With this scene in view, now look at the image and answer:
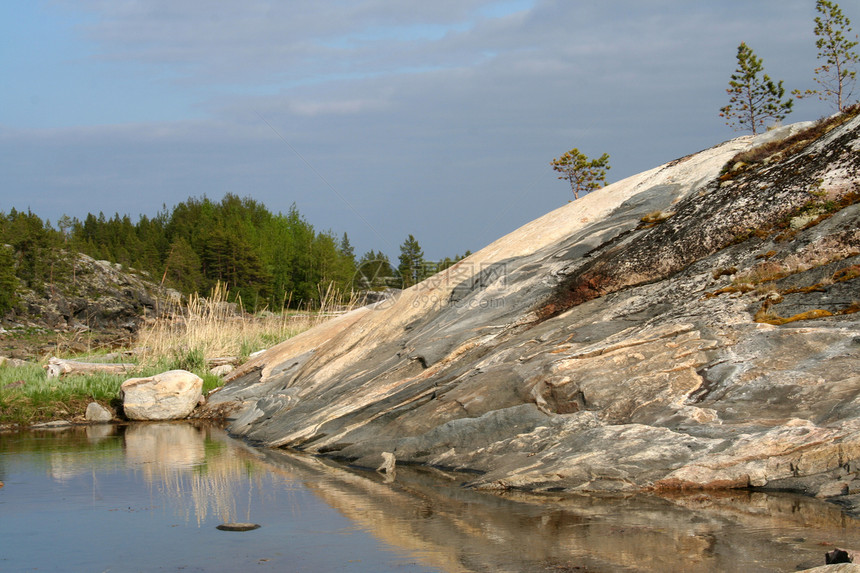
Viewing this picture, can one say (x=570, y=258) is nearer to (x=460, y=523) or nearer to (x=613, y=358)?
(x=613, y=358)

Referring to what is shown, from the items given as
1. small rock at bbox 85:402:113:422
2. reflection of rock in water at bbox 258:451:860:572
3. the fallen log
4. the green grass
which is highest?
the fallen log

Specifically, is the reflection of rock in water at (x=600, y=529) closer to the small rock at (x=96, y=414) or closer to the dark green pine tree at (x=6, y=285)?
the small rock at (x=96, y=414)

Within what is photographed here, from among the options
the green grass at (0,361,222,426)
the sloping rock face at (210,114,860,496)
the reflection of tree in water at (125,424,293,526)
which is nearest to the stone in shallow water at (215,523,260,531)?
the reflection of tree in water at (125,424,293,526)

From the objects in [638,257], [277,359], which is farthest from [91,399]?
[638,257]

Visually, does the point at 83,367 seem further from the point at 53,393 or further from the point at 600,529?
the point at 600,529

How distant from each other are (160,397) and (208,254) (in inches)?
2364

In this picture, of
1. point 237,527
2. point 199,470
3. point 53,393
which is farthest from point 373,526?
point 53,393

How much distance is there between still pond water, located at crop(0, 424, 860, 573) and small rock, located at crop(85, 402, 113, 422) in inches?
220

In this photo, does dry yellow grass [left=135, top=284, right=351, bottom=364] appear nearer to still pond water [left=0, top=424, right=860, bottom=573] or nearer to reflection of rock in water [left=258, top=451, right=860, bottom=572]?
still pond water [left=0, top=424, right=860, bottom=573]

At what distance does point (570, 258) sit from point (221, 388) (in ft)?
27.4

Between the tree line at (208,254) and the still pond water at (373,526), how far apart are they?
35.7 metres

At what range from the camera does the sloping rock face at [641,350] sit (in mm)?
7230

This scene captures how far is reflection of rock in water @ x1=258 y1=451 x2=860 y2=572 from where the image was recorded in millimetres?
5176

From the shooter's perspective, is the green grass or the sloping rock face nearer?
the sloping rock face
